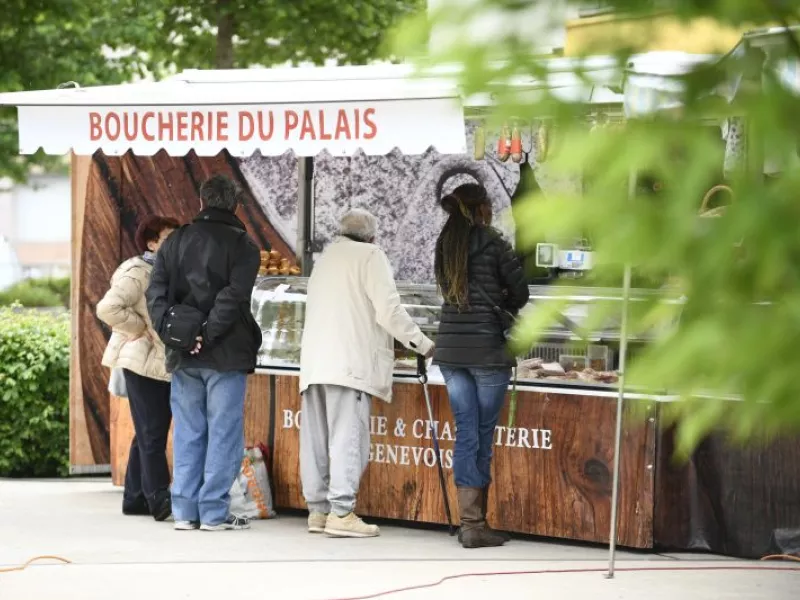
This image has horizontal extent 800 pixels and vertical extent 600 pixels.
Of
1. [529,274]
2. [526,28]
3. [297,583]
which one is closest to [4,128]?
[529,274]

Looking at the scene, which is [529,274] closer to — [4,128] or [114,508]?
[114,508]

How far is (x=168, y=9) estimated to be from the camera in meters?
20.9

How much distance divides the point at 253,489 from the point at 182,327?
1.29 m

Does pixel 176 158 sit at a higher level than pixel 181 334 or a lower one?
higher

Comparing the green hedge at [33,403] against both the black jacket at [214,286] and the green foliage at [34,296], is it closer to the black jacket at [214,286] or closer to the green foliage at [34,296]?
the black jacket at [214,286]

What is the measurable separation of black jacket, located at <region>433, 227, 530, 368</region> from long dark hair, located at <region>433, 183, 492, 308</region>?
0.13ft

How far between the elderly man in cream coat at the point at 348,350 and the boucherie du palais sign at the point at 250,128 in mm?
605

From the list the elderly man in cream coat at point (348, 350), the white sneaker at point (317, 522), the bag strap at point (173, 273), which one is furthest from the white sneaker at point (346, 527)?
the bag strap at point (173, 273)

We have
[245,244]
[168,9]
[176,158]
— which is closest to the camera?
[245,244]

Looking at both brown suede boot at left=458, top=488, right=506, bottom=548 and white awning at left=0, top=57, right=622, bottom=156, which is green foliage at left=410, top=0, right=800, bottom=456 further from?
brown suede boot at left=458, top=488, right=506, bottom=548

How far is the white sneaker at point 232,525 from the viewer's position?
843 centimetres

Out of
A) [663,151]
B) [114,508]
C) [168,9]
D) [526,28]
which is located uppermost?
[168,9]

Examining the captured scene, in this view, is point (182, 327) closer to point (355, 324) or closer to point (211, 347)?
point (211, 347)

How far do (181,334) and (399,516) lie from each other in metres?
1.65
